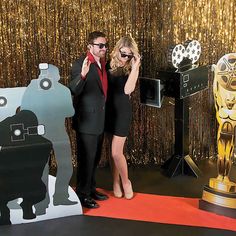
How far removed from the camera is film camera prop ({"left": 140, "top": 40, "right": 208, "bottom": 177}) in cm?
408

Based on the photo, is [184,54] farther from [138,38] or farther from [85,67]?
[85,67]

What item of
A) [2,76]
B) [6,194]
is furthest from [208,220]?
[2,76]

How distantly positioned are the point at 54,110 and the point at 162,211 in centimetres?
117

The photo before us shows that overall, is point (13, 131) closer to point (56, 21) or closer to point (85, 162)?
point (85, 162)

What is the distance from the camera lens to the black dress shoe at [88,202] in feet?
11.7

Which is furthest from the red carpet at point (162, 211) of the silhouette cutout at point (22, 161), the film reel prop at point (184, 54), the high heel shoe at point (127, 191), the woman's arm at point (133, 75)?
the film reel prop at point (184, 54)

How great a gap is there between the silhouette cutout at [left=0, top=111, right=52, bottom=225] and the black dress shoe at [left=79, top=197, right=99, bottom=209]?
15.5 inches

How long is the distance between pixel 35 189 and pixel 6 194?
211 millimetres

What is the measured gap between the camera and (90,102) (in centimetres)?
341

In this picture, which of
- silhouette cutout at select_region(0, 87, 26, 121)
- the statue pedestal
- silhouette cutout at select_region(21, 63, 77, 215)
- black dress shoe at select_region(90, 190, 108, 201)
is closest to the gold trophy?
the statue pedestal

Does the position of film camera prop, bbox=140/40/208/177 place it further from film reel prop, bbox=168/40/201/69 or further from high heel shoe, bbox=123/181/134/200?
high heel shoe, bbox=123/181/134/200

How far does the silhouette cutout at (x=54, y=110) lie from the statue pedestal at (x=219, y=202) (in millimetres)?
1081

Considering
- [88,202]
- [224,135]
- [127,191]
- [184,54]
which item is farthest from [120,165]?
[184,54]

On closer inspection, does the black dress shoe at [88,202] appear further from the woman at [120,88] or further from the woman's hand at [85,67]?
the woman's hand at [85,67]
